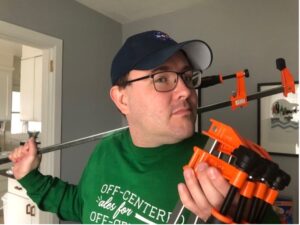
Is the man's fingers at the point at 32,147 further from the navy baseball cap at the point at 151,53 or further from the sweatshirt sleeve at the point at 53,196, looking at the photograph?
the navy baseball cap at the point at 151,53

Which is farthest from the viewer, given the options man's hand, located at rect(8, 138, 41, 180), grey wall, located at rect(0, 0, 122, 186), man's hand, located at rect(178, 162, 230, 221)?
grey wall, located at rect(0, 0, 122, 186)

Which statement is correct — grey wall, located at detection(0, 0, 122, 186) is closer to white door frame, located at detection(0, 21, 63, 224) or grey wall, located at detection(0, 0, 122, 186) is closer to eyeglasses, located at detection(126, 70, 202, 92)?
white door frame, located at detection(0, 21, 63, 224)

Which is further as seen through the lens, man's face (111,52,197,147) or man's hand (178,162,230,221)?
man's face (111,52,197,147)

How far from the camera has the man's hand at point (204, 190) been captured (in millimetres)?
453

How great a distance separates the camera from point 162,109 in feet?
2.37

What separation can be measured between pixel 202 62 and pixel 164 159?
1.19 feet

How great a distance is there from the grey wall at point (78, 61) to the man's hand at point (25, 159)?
970mm

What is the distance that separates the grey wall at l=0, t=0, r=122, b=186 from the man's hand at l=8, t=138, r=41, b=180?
0.97 meters

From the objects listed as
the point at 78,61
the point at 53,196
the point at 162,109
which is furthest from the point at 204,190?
the point at 78,61

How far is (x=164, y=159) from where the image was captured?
2.44ft

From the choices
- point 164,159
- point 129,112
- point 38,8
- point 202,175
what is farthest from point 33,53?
point 202,175

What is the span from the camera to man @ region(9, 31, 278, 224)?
27.7 inches

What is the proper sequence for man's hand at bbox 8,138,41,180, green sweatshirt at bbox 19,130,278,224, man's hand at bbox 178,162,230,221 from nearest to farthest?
man's hand at bbox 178,162,230,221, green sweatshirt at bbox 19,130,278,224, man's hand at bbox 8,138,41,180

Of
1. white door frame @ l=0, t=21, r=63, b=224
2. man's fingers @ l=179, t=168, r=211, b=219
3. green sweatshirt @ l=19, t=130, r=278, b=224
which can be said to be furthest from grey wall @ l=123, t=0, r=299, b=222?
man's fingers @ l=179, t=168, r=211, b=219
